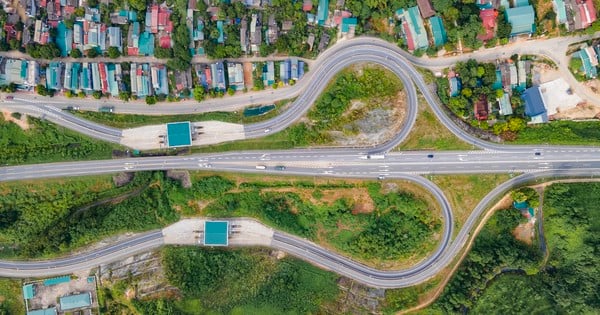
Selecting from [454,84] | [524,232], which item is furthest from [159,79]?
[524,232]

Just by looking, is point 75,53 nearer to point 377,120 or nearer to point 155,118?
point 155,118

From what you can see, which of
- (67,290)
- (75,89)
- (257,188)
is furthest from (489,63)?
(67,290)

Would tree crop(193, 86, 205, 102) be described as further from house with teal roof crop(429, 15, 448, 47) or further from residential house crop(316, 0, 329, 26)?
house with teal roof crop(429, 15, 448, 47)

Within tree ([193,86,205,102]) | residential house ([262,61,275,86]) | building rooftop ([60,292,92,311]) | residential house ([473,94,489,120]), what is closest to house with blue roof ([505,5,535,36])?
residential house ([473,94,489,120])

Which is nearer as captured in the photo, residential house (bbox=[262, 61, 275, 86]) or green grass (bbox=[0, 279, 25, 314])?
residential house (bbox=[262, 61, 275, 86])

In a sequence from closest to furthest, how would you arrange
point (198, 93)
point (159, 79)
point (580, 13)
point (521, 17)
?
point (521, 17) → point (580, 13) → point (198, 93) → point (159, 79)
